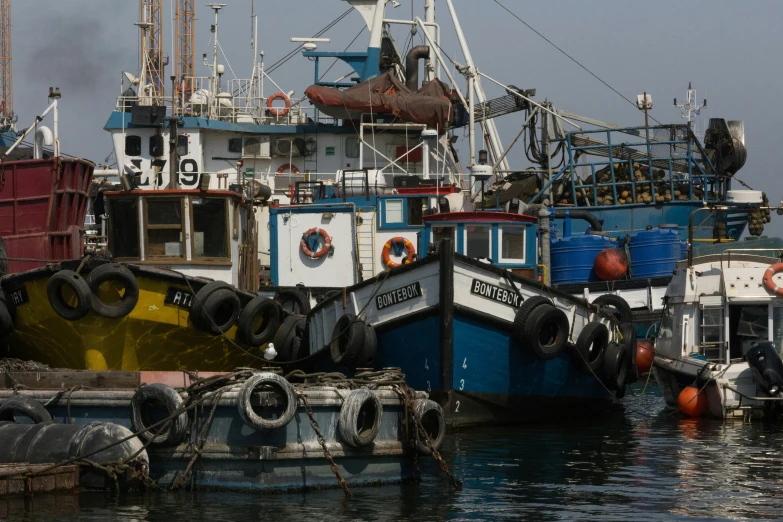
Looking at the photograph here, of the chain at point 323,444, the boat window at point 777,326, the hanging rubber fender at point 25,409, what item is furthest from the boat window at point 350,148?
the chain at point 323,444

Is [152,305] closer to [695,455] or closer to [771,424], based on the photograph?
[695,455]

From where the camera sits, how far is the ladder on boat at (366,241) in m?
23.8

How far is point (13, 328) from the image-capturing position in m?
17.8

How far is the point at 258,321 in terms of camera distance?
1855 cm

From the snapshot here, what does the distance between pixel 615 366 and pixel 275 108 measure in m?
15.7

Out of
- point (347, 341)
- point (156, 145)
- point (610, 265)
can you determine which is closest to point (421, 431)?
point (347, 341)

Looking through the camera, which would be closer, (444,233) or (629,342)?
(629,342)

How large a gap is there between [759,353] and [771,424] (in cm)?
113

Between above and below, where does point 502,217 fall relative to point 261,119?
below

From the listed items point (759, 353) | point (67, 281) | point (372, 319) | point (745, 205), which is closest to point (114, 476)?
point (67, 281)

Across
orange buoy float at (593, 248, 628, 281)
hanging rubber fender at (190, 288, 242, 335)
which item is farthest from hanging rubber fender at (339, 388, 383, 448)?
orange buoy float at (593, 248, 628, 281)

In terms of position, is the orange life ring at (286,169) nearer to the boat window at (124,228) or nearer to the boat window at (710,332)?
the boat window at (124,228)

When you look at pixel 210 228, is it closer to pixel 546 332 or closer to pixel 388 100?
pixel 546 332

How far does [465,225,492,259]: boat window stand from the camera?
20.6 m
